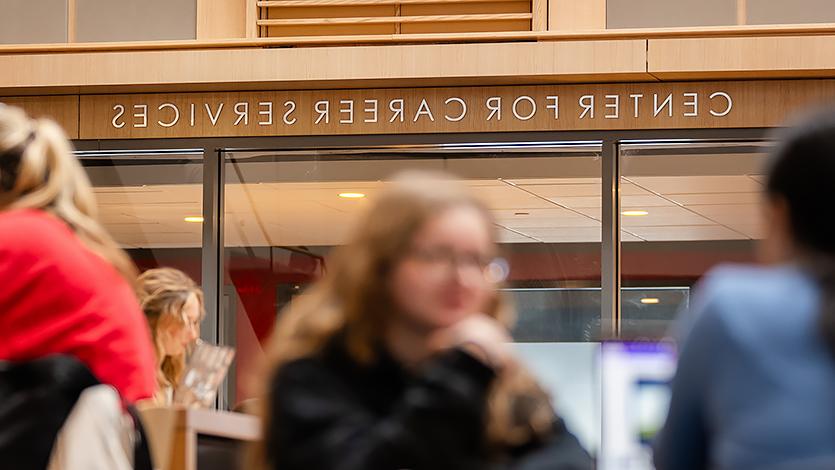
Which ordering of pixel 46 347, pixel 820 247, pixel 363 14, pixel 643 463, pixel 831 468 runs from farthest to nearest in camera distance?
pixel 363 14, pixel 643 463, pixel 46 347, pixel 820 247, pixel 831 468

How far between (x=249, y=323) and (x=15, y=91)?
61.0 inches

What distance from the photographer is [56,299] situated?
8.47 ft

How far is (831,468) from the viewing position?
169 cm

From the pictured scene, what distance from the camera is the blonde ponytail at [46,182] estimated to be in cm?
266

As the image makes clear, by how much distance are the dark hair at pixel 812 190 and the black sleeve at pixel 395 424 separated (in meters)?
0.44

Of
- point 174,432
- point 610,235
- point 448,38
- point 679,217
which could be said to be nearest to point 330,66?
point 448,38

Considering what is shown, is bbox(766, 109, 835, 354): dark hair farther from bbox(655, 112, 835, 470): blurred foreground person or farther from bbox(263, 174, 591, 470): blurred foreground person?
bbox(263, 174, 591, 470): blurred foreground person

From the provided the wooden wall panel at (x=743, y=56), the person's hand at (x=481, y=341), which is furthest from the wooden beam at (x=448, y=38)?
the person's hand at (x=481, y=341)

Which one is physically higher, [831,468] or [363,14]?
[363,14]

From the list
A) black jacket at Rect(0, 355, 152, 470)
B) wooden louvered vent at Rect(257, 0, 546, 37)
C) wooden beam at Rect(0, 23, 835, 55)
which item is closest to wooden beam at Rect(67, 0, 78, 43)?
wooden beam at Rect(0, 23, 835, 55)

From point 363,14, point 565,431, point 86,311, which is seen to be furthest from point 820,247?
point 363,14

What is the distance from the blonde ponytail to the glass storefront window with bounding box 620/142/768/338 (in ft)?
14.6

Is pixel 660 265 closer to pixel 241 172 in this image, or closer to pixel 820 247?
pixel 241 172

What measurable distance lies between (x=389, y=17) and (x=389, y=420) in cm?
511
